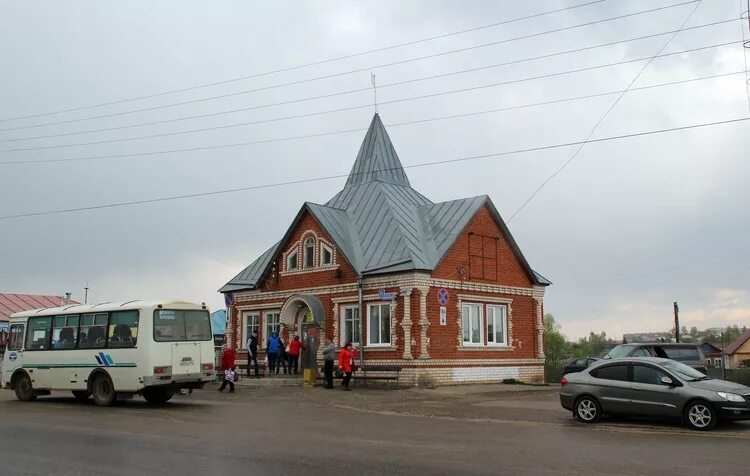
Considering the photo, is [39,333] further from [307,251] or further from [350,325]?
[307,251]

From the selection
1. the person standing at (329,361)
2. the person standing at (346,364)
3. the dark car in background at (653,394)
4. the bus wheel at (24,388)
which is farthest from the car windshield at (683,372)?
the bus wheel at (24,388)

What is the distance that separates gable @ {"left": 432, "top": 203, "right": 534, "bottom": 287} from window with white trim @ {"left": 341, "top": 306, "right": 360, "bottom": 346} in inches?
146

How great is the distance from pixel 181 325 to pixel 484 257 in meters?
14.2

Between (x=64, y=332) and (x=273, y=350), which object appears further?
(x=273, y=350)

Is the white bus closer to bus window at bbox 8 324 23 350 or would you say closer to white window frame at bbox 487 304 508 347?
bus window at bbox 8 324 23 350

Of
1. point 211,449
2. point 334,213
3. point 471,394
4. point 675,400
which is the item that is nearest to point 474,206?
point 334,213

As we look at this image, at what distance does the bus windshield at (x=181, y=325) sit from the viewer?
18.9m

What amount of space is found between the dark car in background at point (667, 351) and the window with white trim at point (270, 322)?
15080mm

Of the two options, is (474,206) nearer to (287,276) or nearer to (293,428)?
(287,276)

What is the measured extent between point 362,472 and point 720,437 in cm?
753

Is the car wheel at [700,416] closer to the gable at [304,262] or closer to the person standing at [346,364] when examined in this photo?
the person standing at [346,364]

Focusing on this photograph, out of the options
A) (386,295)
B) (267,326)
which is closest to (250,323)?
(267,326)

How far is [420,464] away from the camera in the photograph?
9.50 m

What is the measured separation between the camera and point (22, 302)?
59469 millimetres
